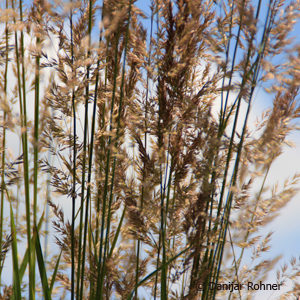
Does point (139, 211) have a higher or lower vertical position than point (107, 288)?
higher

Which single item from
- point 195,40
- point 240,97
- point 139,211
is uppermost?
point 195,40

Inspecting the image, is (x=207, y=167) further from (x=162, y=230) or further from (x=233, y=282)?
(x=233, y=282)

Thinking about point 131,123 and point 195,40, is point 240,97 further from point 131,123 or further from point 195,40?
point 131,123

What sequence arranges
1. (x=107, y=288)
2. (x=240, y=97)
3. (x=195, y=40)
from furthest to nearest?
A: 1. (x=107, y=288)
2. (x=195, y=40)
3. (x=240, y=97)

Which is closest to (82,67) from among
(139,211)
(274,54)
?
(139,211)

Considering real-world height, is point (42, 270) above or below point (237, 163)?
below

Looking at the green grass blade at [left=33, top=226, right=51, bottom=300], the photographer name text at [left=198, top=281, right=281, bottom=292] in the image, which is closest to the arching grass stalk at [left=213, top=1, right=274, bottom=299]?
the photographer name text at [left=198, top=281, right=281, bottom=292]

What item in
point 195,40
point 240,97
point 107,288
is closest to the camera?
point 240,97

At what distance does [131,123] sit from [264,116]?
58 centimetres

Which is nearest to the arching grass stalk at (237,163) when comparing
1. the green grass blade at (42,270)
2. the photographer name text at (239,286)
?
the photographer name text at (239,286)

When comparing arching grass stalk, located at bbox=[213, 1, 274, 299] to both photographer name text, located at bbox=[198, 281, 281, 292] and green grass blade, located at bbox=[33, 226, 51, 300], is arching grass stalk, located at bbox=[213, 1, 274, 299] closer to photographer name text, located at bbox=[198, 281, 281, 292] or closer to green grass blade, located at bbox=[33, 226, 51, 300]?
photographer name text, located at bbox=[198, 281, 281, 292]

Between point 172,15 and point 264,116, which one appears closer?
point 172,15

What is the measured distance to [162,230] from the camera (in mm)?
1256

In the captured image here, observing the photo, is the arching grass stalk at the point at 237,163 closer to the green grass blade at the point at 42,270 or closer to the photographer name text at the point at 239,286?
the photographer name text at the point at 239,286
